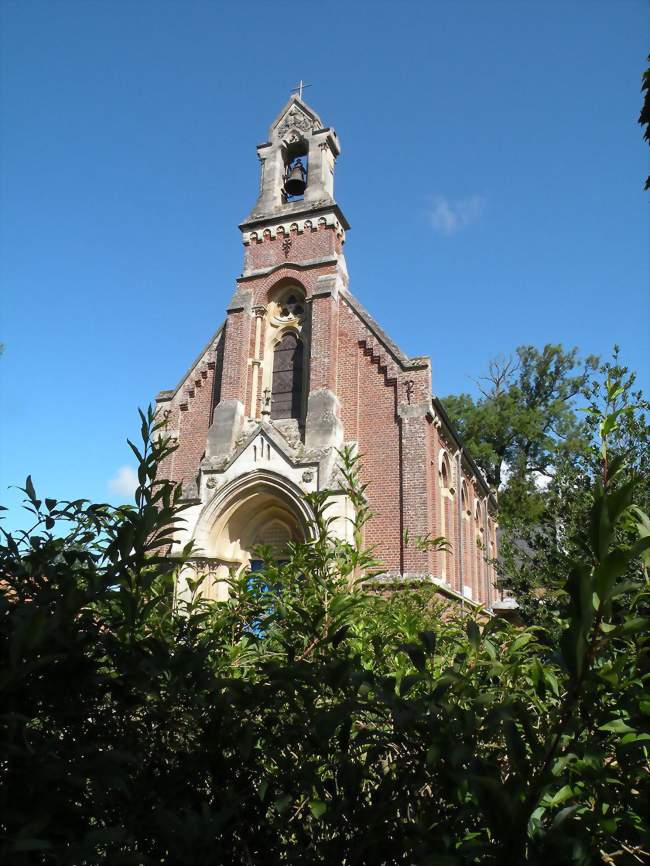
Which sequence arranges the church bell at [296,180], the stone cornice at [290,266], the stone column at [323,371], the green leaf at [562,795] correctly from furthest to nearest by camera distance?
the church bell at [296,180] < the stone cornice at [290,266] < the stone column at [323,371] < the green leaf at [562,795]

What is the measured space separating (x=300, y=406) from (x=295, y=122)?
8.52m

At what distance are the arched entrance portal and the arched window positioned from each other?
2.28 metres

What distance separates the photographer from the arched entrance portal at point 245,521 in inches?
571

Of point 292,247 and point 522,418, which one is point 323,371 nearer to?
point 292,247

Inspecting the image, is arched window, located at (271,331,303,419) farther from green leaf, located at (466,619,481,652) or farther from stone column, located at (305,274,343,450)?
green leaf, located at (466,619,481,652)

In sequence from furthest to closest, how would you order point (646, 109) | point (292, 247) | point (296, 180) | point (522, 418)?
point (522, 418) < point (296, 180) < point (292, 247) < point (646, 109)

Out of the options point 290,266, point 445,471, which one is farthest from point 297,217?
point 445,471

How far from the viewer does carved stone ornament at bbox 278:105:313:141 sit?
18608 millimetres

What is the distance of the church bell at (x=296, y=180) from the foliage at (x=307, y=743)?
1770cm

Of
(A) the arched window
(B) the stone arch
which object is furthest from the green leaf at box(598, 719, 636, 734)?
(B) the stone arch

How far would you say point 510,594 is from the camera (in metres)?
10.1

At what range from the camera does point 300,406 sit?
1627 centimetres

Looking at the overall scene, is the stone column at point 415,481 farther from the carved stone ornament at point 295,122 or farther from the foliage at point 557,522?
→ the carved stone ornament at point 295,122

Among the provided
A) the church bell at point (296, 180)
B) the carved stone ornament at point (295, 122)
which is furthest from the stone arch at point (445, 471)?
the carved stone ornament at point (295, 122)
